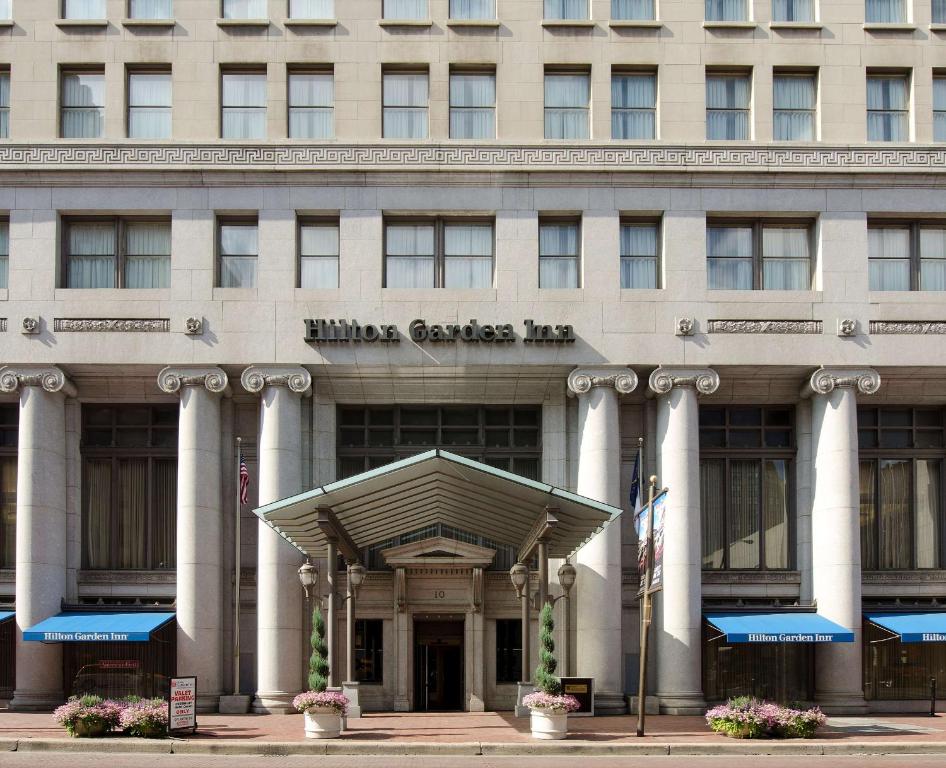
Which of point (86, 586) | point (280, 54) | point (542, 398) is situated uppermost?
point (280, 54)

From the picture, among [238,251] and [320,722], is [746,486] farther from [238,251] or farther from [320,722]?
[238,251]

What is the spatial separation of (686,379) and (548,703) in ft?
38.7

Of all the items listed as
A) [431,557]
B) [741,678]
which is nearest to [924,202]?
[741,678]

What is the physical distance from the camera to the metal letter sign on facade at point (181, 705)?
29.1 metres

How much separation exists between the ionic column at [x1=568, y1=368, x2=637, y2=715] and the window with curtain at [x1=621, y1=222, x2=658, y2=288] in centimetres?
290

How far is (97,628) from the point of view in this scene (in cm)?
3600

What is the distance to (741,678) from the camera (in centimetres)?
3875

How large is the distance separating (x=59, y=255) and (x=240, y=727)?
1488cm

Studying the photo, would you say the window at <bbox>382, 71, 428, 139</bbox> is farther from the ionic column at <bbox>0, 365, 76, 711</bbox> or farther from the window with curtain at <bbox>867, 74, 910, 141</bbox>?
the window with curtain at <bbox>867, 74, 910, 141</bbox>

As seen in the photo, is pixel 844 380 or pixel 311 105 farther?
pixel 311 105

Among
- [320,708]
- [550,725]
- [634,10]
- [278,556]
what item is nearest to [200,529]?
[278,556]

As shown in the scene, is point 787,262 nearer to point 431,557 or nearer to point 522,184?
point 522,184

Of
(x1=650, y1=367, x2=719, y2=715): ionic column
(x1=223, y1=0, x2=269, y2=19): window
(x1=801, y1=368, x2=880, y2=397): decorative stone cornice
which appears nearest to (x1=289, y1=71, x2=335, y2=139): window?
(x1=223, y1=0, x2=269, y2=19): window

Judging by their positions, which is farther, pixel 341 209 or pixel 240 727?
pixel 341 209
